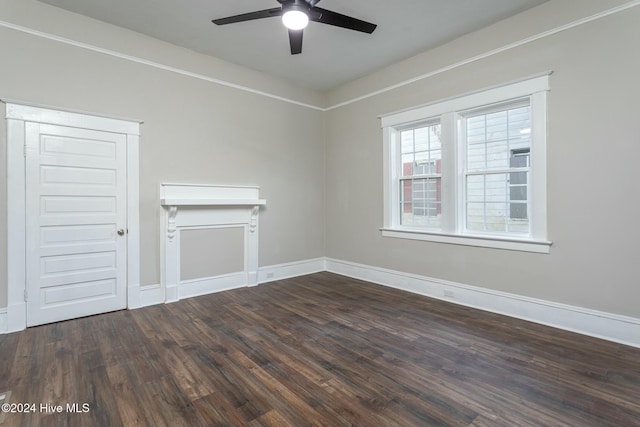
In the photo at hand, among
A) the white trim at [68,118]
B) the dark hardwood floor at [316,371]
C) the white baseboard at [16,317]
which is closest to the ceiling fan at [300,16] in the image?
the white trim at [68,118]

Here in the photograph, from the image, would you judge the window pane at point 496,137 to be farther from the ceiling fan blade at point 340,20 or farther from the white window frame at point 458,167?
the ceiling fan blade at point 340,20

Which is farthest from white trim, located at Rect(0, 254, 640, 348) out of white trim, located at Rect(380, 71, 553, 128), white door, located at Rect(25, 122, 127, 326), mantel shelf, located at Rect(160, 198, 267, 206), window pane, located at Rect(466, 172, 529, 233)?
white trim, located at Rect(380, 71, 553, 128)

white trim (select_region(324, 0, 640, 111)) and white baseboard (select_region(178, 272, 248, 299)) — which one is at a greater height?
white trim (select_region(324, 0, 640, 111))

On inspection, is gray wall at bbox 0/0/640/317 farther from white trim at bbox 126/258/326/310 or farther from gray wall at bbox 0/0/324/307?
white trim at bbox 126/258/326/310

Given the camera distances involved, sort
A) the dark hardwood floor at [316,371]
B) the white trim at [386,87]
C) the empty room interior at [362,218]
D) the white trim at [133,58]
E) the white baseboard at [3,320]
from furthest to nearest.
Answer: the white trim at [133,58] → the white baseboard at [3,320] → the white trim at [386,87] → the empty room interior at [362,218] → the dark hardwood floor at [316,371]

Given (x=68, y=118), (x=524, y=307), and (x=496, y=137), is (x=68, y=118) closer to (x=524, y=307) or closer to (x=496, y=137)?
(x=496, y=137)

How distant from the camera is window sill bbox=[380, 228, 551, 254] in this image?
10.8 feet

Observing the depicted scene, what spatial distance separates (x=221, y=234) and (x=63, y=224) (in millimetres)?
1763

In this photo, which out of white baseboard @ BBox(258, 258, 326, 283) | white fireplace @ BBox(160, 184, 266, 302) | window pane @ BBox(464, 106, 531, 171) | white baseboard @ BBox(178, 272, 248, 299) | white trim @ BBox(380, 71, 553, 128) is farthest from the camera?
Answer: white baseboard @ BBox(258, 258, 326, 283)

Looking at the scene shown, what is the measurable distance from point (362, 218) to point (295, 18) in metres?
3.21

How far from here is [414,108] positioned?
4.38m

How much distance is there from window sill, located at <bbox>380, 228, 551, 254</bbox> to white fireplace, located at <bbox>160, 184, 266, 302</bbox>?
2.05m

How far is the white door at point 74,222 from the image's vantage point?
322cm

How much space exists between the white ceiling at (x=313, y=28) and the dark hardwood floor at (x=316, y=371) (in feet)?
10.8
